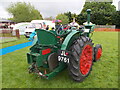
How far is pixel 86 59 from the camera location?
112 inches

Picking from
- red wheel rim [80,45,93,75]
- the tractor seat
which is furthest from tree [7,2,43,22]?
red wheel rim [80,45,93,75]

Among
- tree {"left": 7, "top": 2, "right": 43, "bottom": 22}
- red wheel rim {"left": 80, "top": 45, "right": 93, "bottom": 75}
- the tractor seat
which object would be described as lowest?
red wheel rim {"left": 80, "top": 45, "right": 93, "bottom": 75}

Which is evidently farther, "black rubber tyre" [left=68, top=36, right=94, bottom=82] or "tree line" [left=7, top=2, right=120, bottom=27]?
"tree line" [left=7, top=2, right=120, bottom=27]

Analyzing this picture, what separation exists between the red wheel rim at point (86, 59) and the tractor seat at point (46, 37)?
81cm

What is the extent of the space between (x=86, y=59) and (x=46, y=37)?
1240 millimetres

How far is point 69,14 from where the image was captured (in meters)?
43.2

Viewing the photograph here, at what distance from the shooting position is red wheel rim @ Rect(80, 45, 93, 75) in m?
2.69

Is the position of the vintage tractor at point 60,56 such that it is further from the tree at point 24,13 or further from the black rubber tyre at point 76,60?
the tree at point 24,13

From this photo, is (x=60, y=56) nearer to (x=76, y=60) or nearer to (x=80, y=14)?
(x=76, y=60)

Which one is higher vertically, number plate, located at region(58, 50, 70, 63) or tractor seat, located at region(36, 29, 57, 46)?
tractor seat, located at region(36, 29, 57, 46)

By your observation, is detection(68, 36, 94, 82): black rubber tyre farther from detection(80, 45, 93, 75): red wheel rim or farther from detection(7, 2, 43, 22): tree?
detection(7, 2, 43, 22): tree

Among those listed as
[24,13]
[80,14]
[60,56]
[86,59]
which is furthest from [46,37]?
[80,14]

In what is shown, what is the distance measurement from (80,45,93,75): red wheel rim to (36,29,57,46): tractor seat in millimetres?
811

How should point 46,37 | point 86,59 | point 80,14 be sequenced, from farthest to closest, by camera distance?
point 80,14
point 86,59
point 46,37
